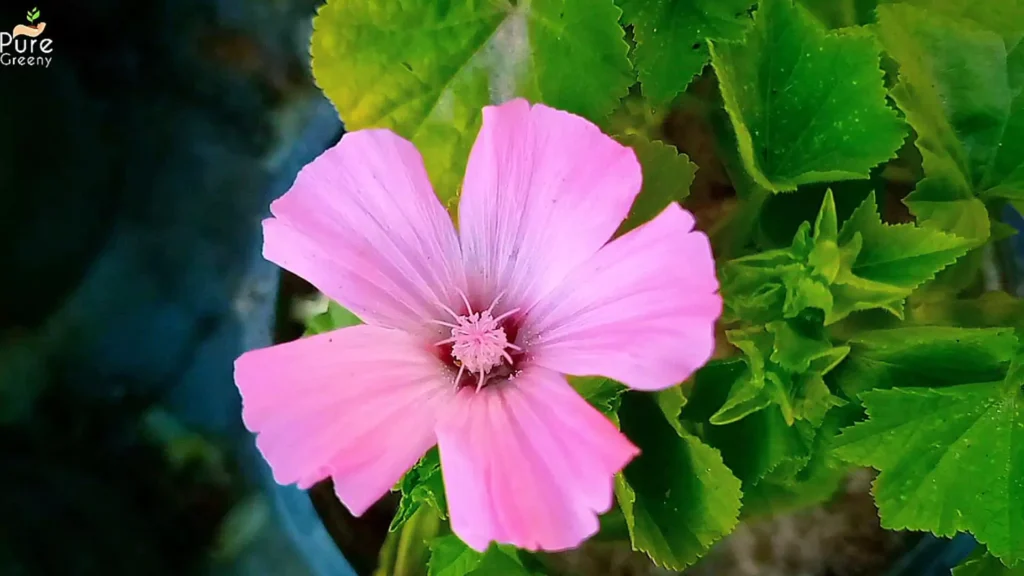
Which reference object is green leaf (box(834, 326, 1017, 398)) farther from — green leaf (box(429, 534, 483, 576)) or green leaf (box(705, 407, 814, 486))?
green leaf (box(429, 534, 483, 576))

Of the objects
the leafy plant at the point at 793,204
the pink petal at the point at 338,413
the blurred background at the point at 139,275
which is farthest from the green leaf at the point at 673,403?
the blurred background at the point at 139,275

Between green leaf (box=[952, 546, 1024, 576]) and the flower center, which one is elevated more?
the flower center

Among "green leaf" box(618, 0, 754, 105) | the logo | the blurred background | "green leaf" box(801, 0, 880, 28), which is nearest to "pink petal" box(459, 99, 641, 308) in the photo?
"green leaf" box(618, 0, 754, 105)

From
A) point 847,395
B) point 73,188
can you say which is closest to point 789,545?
point 847,395

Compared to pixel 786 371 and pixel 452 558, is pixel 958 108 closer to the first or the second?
pixel 786 371

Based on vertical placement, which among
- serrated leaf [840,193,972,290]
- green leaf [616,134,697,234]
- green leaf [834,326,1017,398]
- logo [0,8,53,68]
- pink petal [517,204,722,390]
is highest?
logo [0,8,53,68]

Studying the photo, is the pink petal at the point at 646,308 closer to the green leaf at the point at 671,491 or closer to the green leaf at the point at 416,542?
the green leaf at the point at 671,491
